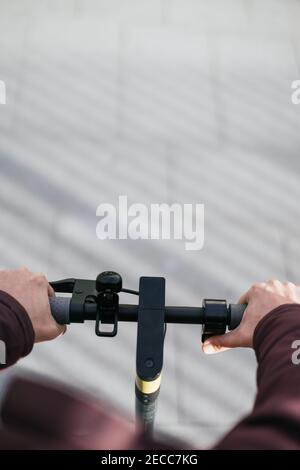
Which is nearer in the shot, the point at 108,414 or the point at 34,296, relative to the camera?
the point at 108,414

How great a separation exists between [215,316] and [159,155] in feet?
4.16

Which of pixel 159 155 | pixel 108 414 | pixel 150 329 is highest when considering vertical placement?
pixel 159 155

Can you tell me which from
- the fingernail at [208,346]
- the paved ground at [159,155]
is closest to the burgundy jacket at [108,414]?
the fingernail at [208,346]

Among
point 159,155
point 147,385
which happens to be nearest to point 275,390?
point 147,385

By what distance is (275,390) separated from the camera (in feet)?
1.90

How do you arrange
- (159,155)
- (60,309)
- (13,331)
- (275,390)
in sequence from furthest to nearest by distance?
1. (159,155)
2. (60,309)
3. (13,331)
4. (275,390)

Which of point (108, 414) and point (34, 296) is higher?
point (34, 296)

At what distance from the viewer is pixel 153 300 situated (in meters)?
0.82

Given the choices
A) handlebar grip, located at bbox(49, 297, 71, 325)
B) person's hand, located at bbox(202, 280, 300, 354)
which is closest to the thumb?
person's hand, located at bbox(202, 280, 300, 354)

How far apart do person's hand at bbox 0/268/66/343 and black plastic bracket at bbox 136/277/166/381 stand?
129 millimetres

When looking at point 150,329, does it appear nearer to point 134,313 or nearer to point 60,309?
point 134,313

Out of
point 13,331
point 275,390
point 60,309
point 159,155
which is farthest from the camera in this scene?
point 159,155

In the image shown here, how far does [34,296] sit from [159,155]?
128 cm
